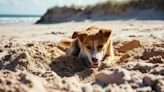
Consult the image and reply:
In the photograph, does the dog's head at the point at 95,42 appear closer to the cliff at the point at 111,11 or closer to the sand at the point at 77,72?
the sand at the point at 77,72

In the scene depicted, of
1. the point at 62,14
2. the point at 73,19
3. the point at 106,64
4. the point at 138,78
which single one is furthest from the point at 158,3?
the point at 138,78

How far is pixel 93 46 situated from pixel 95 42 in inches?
4.0

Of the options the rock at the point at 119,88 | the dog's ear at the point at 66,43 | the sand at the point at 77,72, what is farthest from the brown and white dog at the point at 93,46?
the rock at the point at 119,88

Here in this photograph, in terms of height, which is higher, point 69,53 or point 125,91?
point 125,91

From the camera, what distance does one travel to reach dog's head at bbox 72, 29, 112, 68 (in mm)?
7828

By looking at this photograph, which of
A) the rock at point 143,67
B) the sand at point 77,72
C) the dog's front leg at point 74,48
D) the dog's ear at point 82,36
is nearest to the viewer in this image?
the sand at point 77,72

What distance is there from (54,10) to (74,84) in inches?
1168

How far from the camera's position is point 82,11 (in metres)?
28.9

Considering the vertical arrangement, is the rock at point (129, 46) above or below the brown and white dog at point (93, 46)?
below

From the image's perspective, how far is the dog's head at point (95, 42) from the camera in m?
7.83

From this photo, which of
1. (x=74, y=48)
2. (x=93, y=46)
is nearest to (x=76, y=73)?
(x=93, y=46)

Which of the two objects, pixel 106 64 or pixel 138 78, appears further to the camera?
pixel 106 64

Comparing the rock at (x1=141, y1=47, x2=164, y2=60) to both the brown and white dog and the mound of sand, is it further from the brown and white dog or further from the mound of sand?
the brown and white dog

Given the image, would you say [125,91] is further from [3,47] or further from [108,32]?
[3,47]
